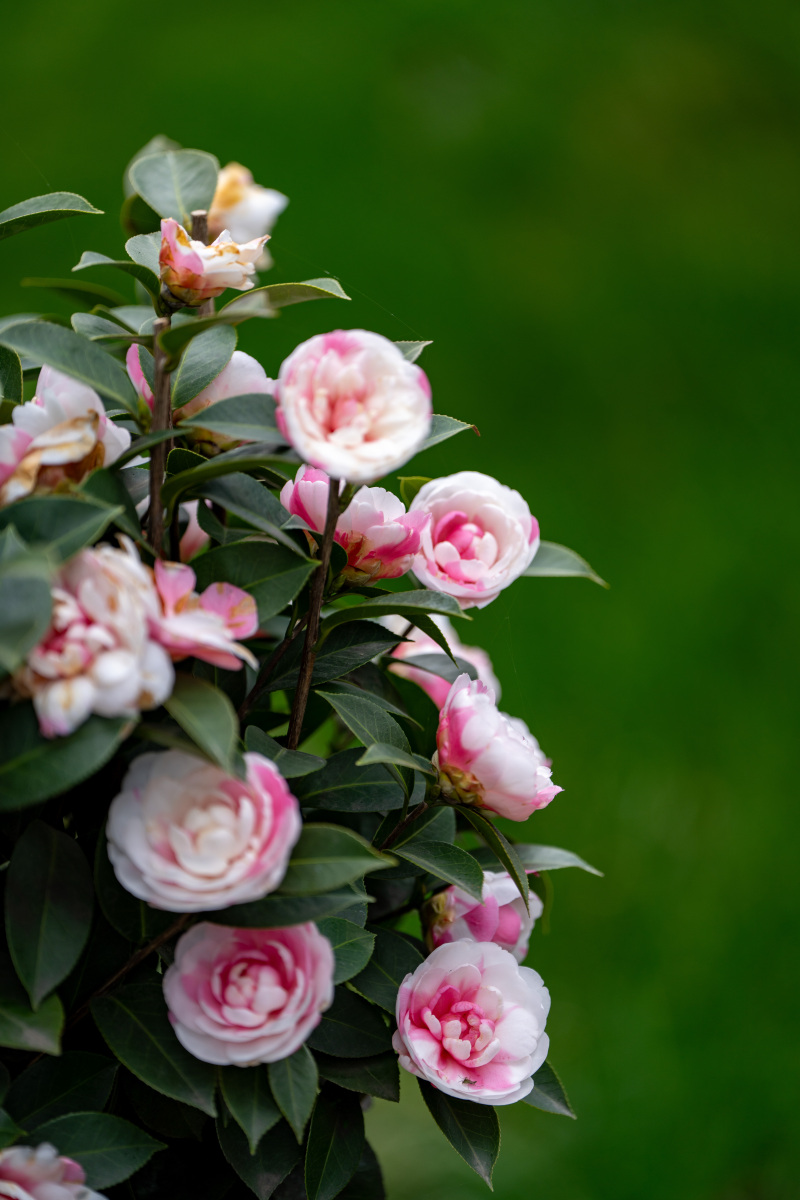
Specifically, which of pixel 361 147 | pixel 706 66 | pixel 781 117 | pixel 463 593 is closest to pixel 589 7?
pixel 706 66

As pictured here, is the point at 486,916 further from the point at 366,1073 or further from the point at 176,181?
the point at 176,181

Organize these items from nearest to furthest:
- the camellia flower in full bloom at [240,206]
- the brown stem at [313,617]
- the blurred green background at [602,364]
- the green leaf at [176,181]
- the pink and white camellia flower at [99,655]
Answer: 1. the pink and white camellia flower at [99,655]
2. the brown stem at [313,617]
3. the green leaf at [176,181]
4. the camellia flower in full bloom at [240,206]
5. the blurred green background at [602,364]

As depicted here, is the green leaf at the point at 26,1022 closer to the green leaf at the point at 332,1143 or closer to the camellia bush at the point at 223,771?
the camellia bush at the point at 223,771

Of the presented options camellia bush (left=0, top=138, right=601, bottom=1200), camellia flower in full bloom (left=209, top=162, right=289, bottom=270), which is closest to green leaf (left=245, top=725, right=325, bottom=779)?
camellia bush (left=0, top=138, right=601, bottom=1200)

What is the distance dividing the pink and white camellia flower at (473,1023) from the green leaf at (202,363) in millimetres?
319

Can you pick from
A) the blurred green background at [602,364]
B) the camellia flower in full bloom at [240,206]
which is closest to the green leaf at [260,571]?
the camellia flower in full bloom at [240,206]

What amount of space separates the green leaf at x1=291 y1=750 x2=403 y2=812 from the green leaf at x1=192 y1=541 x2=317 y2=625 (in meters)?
0.12

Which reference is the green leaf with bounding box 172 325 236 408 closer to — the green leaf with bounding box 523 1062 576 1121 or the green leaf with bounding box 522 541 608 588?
the green leaf with bounding box 522 541 608 588

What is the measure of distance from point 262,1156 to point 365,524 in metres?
0.32

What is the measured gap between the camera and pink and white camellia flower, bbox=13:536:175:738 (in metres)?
0.38

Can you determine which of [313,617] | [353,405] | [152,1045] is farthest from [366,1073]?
[353,405]

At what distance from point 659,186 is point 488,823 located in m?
2.46

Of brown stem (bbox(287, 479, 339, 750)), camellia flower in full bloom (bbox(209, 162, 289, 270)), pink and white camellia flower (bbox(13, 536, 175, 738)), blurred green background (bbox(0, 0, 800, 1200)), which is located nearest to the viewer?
pink and white camellia flower (bbox(13, 536, 175, 738))

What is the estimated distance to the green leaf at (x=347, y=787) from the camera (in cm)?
55
